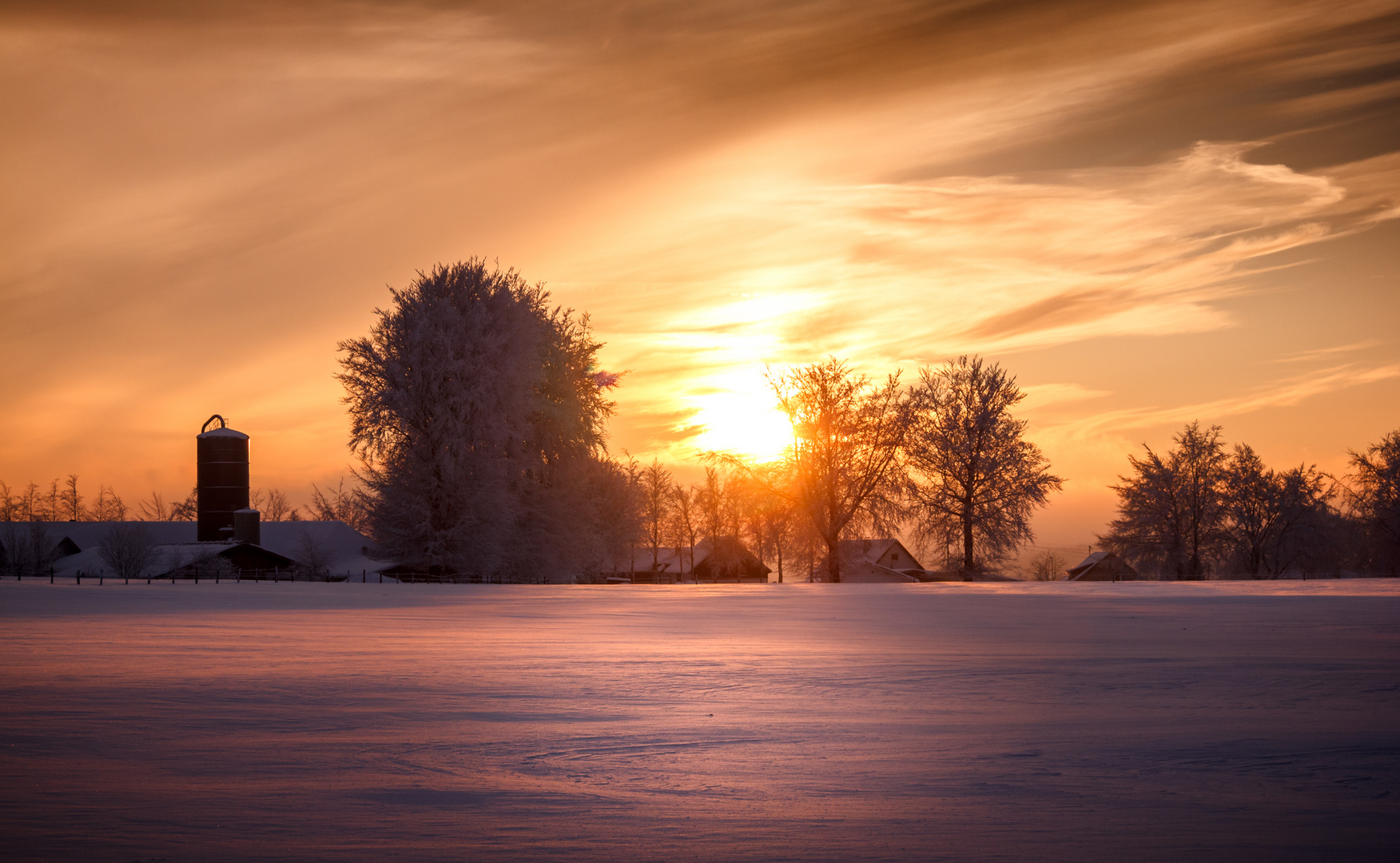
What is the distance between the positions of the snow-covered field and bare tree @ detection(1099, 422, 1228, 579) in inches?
1611

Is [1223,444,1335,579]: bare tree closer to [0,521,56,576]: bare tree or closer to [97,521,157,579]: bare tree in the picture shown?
[97,521,157,579]: bare tree

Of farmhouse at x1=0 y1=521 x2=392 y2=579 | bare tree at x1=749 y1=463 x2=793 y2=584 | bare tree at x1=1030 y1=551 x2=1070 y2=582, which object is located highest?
bare tree at x1=749 y1=463 x2=793 y2=584

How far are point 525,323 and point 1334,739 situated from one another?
40.9 meters

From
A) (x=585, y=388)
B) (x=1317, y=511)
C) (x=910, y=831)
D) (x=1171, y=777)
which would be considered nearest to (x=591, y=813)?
(x=910, y=831)

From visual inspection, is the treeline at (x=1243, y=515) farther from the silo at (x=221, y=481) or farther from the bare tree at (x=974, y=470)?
the silo at (x=221, y=481)

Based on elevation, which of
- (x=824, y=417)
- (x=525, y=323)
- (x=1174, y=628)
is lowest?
(x=1174, y=628)

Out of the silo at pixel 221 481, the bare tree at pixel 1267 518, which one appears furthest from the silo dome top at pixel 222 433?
the bare tree at pixel 1267 518

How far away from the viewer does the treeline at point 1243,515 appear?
1988 inches

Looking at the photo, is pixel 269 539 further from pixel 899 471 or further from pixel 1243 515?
pixel 1243 515

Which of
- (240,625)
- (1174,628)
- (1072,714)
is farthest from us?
(240,625)

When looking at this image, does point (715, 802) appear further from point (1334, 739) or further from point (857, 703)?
point (1334, 739)

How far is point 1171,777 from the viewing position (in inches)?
200

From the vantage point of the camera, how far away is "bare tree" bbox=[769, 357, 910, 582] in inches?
1725

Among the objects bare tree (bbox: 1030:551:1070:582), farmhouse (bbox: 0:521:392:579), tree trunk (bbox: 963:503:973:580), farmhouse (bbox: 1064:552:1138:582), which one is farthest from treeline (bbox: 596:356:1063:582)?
bare tree (bbox: 1030:551:1070:582)
